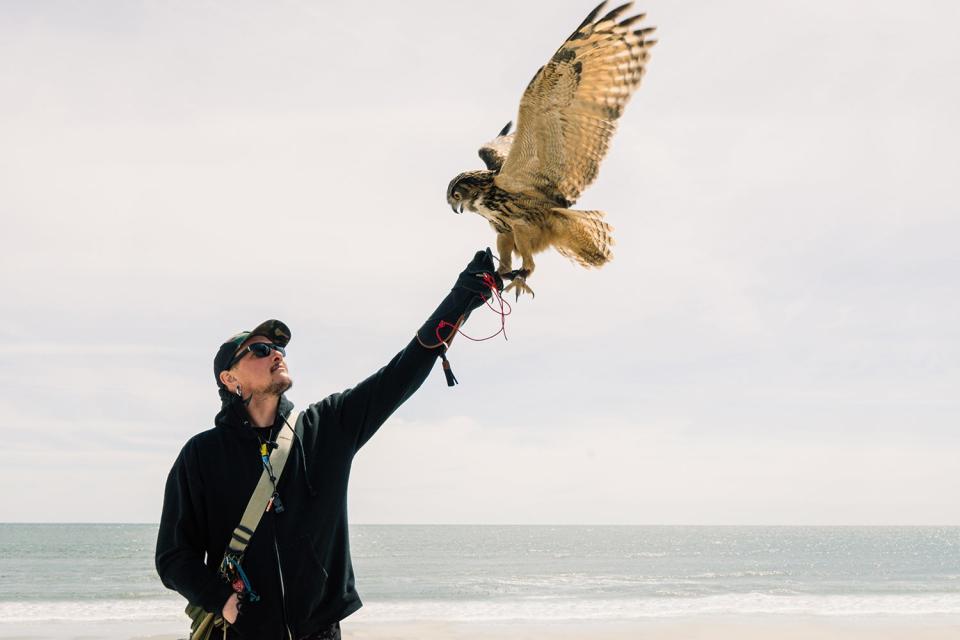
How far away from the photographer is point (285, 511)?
6.53 ft

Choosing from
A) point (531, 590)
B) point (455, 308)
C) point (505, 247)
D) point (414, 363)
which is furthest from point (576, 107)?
point (531, 590)

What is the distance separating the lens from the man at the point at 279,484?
1946 millimetres

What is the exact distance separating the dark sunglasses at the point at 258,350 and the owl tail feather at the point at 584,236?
3.58ft

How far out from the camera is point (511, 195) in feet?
9.44

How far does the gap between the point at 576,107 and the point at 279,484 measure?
1.63 meters

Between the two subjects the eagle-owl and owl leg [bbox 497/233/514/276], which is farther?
the eagle-owl

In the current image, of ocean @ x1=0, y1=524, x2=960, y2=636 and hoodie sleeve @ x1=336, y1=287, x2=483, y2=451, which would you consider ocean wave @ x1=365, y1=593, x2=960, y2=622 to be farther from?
hoodie sleeve @ x1=336, y1=287, x2=483, y2=451

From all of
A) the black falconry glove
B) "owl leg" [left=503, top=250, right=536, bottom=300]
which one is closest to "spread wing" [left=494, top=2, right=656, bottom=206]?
"owl leg" [left=503, top=250, right=536, bottom=300]

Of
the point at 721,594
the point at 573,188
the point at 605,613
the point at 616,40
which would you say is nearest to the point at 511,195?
the point at 573,188

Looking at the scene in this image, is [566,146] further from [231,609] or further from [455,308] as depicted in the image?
[231,609]

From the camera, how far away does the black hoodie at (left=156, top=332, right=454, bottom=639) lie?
6.38 ft

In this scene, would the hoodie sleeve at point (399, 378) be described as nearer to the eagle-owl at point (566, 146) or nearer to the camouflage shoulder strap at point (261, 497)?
the camouflage shoulder strap at point (261, 497)

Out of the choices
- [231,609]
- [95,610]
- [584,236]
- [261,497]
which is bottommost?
[95,610]

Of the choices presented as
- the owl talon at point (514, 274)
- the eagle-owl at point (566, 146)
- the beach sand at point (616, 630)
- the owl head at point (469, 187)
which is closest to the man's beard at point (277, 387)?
the owl talon at point (514, 274)
